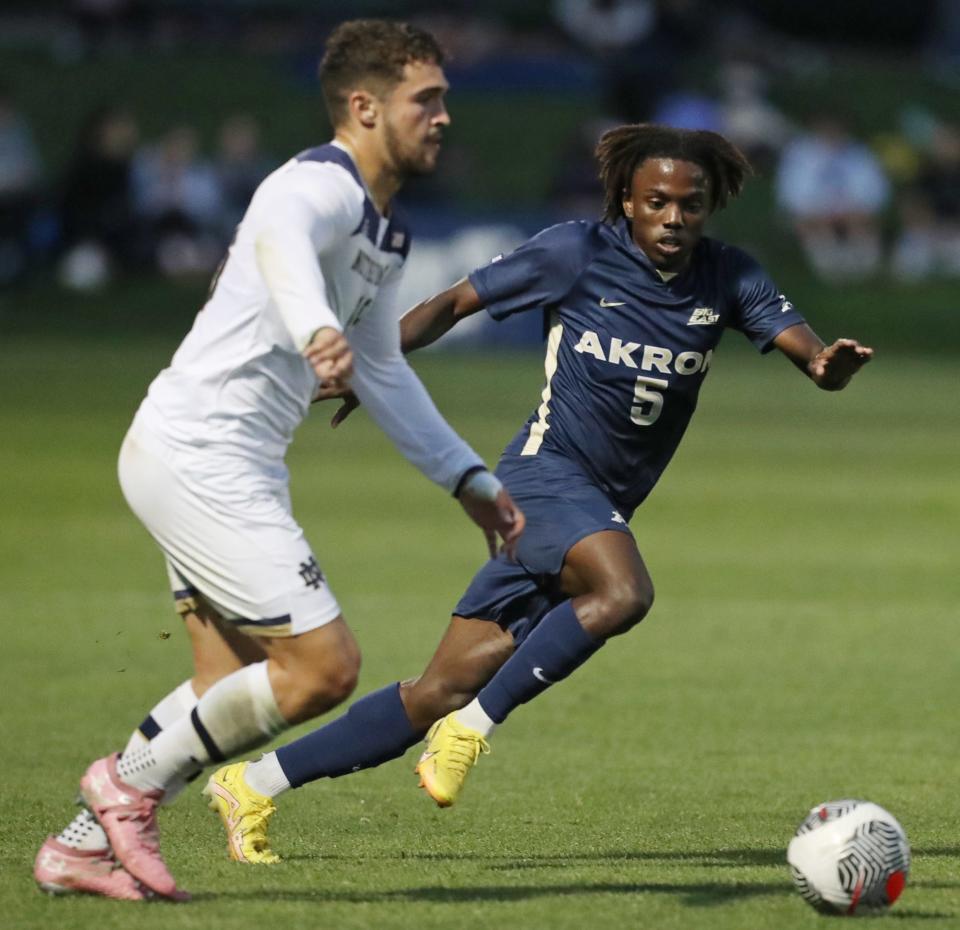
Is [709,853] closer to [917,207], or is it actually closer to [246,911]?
[246,911]

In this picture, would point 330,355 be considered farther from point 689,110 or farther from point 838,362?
point 689,110

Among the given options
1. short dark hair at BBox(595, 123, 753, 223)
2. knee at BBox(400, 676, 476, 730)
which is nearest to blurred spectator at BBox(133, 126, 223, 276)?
short dark hair at BBox(595, 123, 753, 223)

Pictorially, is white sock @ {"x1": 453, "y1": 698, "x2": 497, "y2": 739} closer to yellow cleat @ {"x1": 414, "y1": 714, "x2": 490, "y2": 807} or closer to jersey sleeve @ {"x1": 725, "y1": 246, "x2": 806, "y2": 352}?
yellow cleat @ {"x1": 414, "y1": 714, "x2": 490, "y2": 807}

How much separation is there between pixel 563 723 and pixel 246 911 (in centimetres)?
424

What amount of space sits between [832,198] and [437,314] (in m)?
24.4

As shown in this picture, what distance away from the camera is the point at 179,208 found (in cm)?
2919

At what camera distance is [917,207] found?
3114cm

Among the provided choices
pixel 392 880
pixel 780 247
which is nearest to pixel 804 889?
pixel 392 880

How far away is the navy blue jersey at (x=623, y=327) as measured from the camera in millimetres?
7535

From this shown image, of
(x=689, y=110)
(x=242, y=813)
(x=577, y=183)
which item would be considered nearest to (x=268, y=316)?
(x=242, y=813)

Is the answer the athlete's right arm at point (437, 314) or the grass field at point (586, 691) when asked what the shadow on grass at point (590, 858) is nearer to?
the grass field at point (586, 691)

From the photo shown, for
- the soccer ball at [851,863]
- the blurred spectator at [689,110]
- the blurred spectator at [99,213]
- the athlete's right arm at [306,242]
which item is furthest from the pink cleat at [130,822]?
the blurred spectator at [689,110]

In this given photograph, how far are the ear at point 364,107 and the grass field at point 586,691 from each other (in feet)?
7.38

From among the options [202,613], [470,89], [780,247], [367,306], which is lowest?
[780,247]
